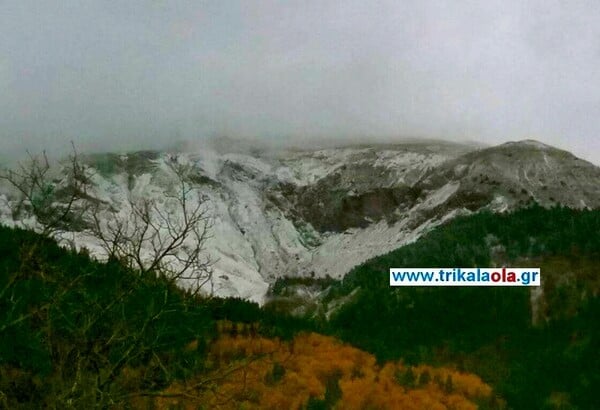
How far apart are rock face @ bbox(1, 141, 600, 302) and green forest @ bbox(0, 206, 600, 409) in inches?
3126

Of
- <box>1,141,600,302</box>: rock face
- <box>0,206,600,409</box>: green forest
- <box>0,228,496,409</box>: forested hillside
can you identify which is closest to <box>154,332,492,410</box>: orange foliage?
<box>0,228,496,409</box>: forested hillside

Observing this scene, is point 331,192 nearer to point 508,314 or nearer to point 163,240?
point 508,314

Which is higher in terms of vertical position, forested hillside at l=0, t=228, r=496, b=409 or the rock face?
the rock face

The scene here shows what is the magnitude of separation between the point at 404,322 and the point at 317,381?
42.2 feet

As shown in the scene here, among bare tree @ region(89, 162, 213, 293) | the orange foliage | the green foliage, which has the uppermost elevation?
bare tree @ region(89, 162, 213, 293)

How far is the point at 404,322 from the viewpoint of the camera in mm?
31531

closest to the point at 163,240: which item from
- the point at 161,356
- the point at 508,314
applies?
the point at 161,356

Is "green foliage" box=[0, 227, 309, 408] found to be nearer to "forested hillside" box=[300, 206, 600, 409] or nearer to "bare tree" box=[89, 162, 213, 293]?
"bare tree" box=[89, 162, 213, 293]

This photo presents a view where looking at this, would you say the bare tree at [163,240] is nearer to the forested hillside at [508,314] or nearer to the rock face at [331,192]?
the forested hillside at [508,314]

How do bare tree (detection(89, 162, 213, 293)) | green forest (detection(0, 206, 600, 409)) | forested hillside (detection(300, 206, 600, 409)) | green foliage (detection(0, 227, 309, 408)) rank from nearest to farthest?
1. green foliage (detection(0, 227, 309, 408))
2. bare tree (detection(89, 162, 213, 293))
3. green forest (detection(0, 206, 600, 409))
4. forested hillside (detection(300, 206, 600, 409))

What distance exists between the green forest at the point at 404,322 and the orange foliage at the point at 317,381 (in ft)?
1.23

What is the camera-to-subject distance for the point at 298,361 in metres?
21.5

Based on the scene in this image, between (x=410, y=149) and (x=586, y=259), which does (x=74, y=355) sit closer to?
(x=586, y=259)

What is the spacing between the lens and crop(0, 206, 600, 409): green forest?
12.1 m
